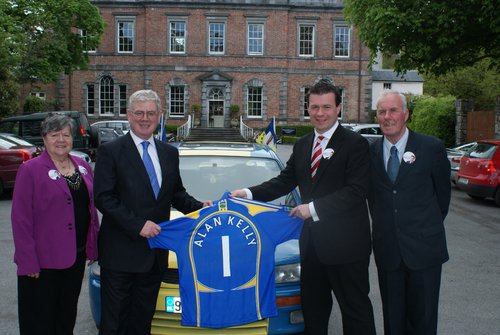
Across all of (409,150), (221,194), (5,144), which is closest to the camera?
(409,150)

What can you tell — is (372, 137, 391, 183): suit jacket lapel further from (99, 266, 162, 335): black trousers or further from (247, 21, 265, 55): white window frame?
(247, 21, 265, 55): white window frame

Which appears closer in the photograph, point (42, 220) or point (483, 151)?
point (42, 220)

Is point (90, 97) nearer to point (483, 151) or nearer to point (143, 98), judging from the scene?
point (483, 151)

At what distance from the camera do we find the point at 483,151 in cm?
1407

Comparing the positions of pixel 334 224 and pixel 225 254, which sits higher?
pixel 334 224

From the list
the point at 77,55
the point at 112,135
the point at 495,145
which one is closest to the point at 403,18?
the point at 495,145

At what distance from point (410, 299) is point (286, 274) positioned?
3.23 ft

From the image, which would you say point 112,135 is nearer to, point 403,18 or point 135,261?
point 403,18

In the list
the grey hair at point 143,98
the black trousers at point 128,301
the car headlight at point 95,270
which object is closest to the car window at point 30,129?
the car headlight at point 95,270

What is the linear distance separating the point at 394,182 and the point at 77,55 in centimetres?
3353

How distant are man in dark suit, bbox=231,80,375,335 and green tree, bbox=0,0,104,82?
23057mm

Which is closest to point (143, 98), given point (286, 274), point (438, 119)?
point (286, 274)

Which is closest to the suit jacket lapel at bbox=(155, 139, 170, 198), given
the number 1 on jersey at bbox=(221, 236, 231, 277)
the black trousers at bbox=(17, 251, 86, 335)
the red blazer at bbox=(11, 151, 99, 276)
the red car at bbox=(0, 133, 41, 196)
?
the number 1 on jersey at bbox=(221, 236, 231, 277)

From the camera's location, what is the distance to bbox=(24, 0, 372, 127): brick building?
41.6 metres
